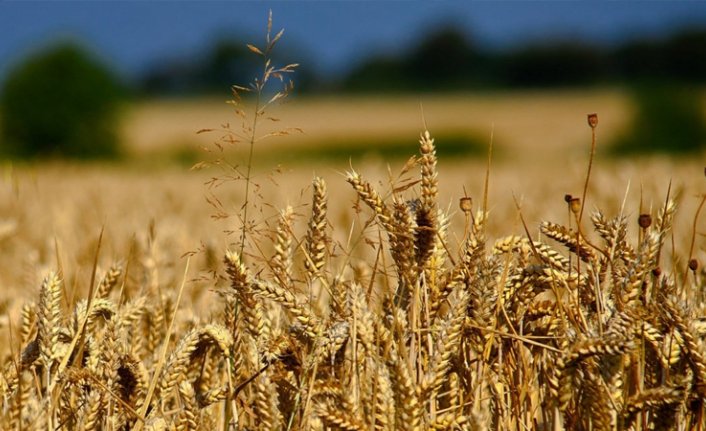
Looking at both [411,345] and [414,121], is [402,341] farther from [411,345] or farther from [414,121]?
[414,121]

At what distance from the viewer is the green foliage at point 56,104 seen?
133 feet

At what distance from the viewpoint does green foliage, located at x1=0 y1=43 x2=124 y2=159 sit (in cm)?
4059

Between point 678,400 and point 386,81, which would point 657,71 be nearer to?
point 386,81

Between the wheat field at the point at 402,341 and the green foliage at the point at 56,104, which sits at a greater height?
the green foliage at the point at 56,104

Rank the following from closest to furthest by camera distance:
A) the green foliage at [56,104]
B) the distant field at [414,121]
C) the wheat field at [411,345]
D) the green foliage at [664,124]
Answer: the wheat field at [411,345], the green foliage at [664,124], the distant field at [414,121], the green foliage at [56,104]

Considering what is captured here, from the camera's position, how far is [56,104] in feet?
136

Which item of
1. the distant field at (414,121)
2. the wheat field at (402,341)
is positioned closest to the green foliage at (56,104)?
the distant field at (414,121)

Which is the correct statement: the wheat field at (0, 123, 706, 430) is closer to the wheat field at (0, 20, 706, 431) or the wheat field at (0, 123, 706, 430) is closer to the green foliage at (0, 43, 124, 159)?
the wheat field at (0, 20, 706, 431)

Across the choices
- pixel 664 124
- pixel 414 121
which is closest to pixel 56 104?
pixel 414 121

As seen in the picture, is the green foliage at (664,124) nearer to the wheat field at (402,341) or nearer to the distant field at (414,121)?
the distant field at (414,121)

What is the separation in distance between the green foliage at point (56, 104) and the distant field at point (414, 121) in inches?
61.9

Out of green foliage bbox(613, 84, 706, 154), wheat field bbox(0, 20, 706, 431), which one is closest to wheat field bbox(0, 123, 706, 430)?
wheat field bbox(0, 20, 706, 431)

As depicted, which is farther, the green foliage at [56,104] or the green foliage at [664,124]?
the green foliage at [56,104]

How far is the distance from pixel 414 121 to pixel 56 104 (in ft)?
58.5
